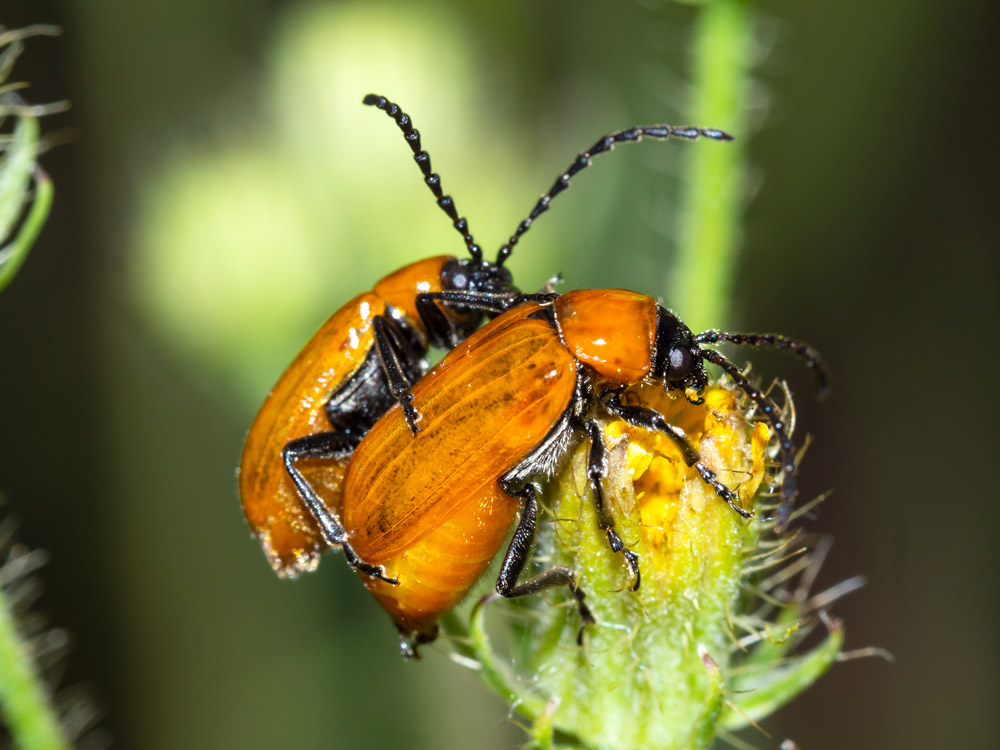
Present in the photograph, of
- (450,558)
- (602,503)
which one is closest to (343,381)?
(450,558)

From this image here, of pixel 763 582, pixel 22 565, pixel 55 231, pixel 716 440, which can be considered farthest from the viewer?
pixel 55 231

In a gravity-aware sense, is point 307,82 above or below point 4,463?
above

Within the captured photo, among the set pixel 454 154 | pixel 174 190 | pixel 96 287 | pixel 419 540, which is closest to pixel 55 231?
pixel 96 287

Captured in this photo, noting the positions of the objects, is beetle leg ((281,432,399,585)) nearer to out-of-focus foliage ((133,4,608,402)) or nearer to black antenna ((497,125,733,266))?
black antenna ((497,125,733,266))

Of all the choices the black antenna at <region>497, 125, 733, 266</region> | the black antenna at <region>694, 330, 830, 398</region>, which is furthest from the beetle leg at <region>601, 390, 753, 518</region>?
the black antenna at <region>497, 125, 733, 266</region>

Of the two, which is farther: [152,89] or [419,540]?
[152,89]

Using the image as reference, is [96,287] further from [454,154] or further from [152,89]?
[454,154]

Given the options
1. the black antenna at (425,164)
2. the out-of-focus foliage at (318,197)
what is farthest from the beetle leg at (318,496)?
the out-of-focus foliage at (318,197)
